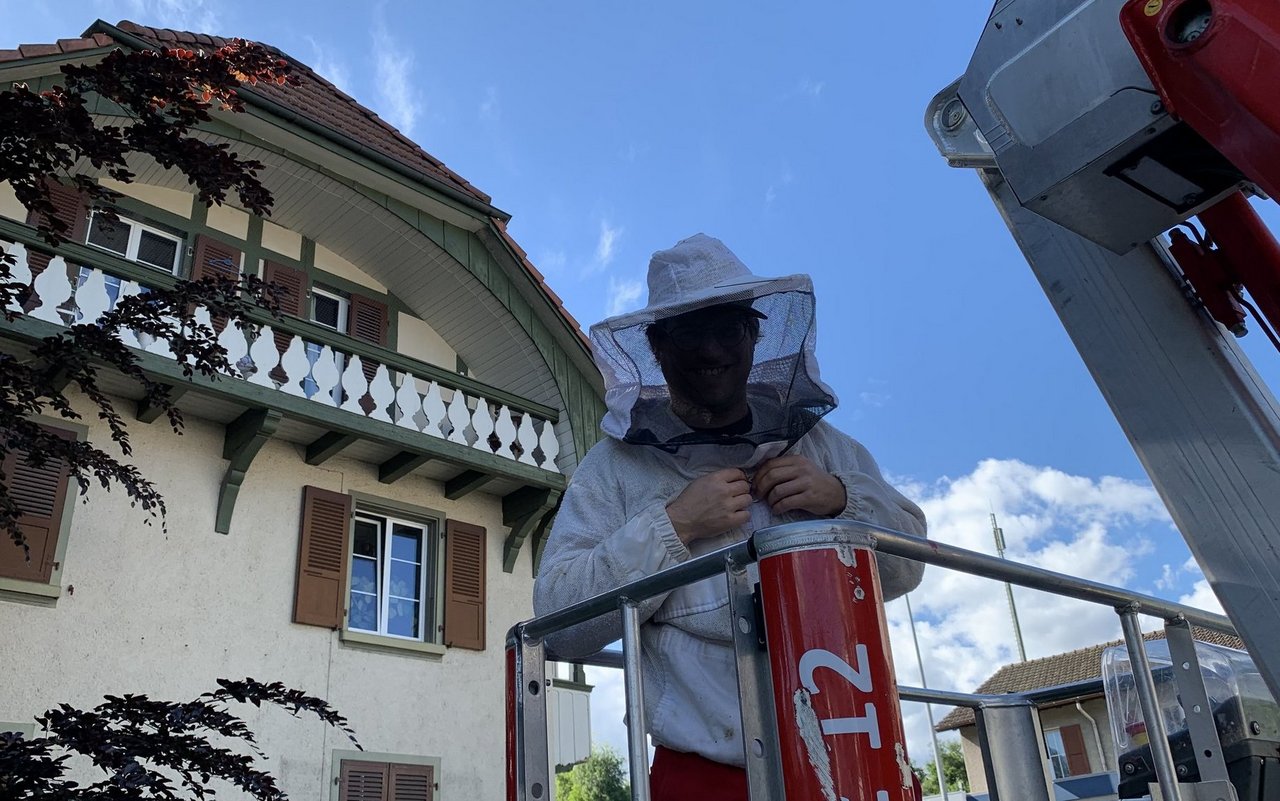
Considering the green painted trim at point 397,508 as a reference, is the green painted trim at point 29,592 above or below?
below

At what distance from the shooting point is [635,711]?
5.06ft

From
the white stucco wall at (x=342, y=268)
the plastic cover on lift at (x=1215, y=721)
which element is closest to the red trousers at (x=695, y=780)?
the plastic cover on lift at (x=1215, y=721)

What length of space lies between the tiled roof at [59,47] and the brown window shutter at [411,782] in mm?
7199

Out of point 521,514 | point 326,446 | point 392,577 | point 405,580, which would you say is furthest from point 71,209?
point 521,514

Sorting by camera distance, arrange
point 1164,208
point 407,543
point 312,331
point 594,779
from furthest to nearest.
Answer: point 594,779
point 407,543
point 312,331
point 1164,208

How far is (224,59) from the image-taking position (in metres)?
4.93

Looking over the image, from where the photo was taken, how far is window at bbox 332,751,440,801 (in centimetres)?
915

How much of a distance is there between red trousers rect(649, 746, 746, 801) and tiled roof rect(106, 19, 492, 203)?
10.0 metres

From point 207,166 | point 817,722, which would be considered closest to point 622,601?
point 817,722

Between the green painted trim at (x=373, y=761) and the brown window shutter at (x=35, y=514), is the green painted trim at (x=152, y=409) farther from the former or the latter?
the green painted trim at (x=373, y=761)

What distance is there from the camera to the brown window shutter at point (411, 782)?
9430 millimetres

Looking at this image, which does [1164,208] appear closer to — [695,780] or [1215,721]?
[695,780]

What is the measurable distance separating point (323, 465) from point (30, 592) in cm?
297

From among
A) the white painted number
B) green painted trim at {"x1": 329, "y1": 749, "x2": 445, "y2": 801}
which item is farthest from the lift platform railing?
green painted trim at {"x1": 329, "y1": 749, "x2": 445, "y2": 801}
